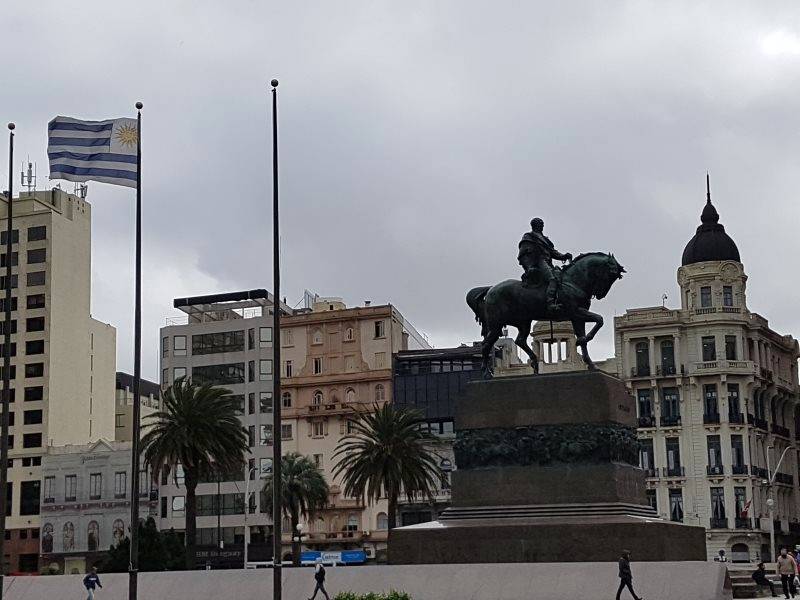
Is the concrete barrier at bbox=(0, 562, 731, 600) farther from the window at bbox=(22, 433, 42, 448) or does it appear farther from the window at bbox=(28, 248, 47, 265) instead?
the window at bbox=(28, 248, 47, 265)

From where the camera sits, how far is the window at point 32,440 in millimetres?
109125

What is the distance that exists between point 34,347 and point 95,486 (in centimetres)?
1366

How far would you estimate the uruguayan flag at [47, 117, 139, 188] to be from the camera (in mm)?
35031

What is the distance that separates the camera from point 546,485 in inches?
1439

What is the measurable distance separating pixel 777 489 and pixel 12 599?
2666 inches

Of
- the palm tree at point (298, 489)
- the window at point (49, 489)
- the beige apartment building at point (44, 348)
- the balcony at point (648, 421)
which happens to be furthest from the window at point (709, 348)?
the beige apartment building at point (44, 348)

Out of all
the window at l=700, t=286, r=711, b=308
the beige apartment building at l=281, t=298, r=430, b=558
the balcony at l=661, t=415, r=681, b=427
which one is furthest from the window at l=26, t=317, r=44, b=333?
the window at l=700, t=286, r=711, b=308

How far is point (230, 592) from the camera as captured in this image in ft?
126

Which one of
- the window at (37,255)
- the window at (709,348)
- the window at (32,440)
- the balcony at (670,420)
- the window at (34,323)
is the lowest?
the balcony at (670,420)

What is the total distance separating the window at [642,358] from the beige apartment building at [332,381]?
19786 millimetres

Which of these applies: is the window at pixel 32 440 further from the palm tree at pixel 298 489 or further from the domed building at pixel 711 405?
the domed building at pixel 711 405

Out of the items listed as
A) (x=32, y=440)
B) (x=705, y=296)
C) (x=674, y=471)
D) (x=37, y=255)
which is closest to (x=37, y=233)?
(x=37, y=255)

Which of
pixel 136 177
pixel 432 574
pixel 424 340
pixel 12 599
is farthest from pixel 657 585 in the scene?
pixel 424 340

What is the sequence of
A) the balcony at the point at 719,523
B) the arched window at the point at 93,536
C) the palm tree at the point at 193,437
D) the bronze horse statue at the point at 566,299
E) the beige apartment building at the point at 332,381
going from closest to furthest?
the bronze horse statue at the point at 566,299, the palm tree at the point at 193,437, the balcony at the point at 719,523, the beige apartment building at the point at 332,381, the arched window at the point at 93,536
